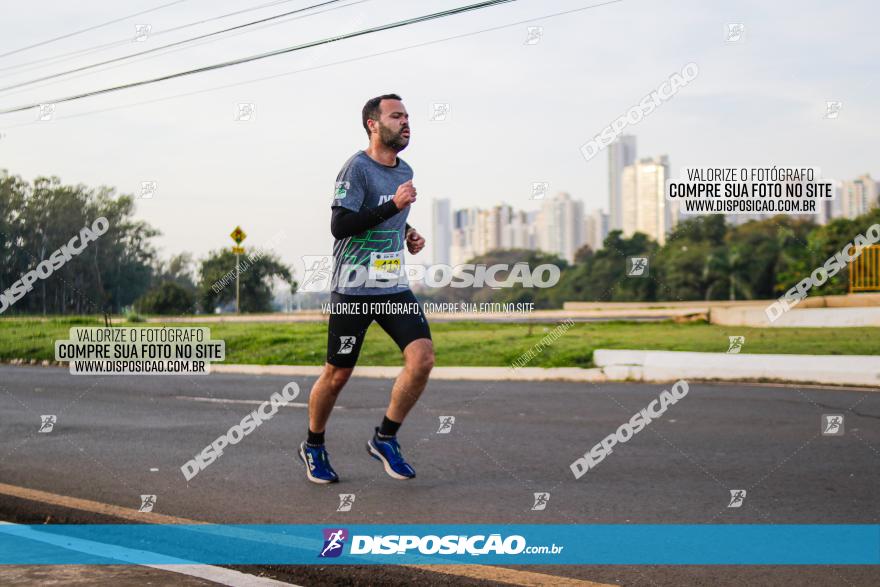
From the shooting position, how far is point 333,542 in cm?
414

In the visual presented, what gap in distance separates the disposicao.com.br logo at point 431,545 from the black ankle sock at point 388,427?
119 cm

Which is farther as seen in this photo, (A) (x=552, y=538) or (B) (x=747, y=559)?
(A) (x=552, y=538)

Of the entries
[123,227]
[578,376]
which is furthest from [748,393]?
[123,227]

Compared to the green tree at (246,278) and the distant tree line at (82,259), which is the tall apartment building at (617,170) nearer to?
the green tree at (246,278)

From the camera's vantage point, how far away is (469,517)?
4.67 metres

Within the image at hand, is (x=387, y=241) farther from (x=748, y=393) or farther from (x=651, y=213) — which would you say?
(x=651, y=213)

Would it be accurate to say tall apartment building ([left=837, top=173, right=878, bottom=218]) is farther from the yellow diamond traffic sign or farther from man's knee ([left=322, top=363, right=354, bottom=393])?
man's knee ([left=322, top=363, right=354, bottom=393])

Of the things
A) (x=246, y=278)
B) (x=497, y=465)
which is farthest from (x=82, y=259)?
(x=497, y=465)

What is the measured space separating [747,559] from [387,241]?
242 cm

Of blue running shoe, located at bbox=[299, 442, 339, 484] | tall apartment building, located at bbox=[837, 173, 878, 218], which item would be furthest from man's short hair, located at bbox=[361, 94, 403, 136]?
tall apartment building, located at bbox=[837, 173, 878, 218]

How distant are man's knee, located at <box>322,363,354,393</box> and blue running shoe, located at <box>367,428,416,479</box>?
448 mm

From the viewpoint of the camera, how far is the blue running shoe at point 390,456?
561cm

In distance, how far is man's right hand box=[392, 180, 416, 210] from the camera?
4.85 m

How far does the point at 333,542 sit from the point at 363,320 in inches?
55.6
